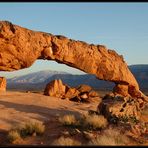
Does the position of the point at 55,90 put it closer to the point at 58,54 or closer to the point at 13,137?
the point at 58,54

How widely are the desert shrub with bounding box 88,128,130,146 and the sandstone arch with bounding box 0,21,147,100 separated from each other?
14706 millimetres

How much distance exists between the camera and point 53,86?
30875mm

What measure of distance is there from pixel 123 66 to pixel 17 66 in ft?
34.8

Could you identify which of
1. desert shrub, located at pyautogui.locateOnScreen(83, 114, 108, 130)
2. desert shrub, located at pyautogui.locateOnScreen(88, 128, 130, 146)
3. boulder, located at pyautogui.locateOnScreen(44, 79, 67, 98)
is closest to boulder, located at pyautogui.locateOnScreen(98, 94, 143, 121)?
desert shrub, located at pyautogui.locateOnScreen(83, 114, 108, 130)

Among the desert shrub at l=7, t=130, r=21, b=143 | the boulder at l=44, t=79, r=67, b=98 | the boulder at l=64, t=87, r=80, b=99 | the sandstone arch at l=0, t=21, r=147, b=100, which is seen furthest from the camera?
the boulder at l=64, t=87, r=80, b=99

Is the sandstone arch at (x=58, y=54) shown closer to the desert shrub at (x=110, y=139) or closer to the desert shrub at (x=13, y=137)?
the desert shrub at (x=13, y=137)

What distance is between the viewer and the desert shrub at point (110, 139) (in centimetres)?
1228

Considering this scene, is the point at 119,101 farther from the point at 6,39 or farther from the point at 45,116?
the point at 6,39

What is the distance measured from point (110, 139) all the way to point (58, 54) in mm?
17832

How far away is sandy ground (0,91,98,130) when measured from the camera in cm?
1889

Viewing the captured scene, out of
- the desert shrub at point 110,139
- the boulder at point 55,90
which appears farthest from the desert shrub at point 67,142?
the boulder at point 55,90

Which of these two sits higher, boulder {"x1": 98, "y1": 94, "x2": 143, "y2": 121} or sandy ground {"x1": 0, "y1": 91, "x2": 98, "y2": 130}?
boulder {"x1": 98, "y1": 94, "x2": 143, "y2": 121}

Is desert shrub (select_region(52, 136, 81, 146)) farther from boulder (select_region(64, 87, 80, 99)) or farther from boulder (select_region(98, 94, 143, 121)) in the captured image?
boulder (select_region(64, 87, 80, 99))

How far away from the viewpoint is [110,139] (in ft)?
41.5
